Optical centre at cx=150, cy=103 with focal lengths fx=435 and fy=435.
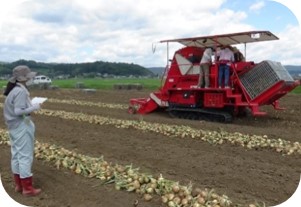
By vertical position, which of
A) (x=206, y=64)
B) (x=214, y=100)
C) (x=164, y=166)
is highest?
(x=206, y=64)

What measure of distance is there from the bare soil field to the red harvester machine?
4.42 feet

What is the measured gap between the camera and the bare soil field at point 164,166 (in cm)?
529

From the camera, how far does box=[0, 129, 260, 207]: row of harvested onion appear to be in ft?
15.8

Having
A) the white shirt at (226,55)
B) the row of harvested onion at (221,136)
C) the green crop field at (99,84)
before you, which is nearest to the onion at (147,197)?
the row of harvested onion at (221,136)

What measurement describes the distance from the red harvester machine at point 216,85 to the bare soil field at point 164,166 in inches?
53.1

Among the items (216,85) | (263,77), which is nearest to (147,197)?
(263,77)

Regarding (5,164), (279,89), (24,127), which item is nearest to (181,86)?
(279,89)

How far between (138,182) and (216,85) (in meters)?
7.15

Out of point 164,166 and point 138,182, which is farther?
point 164,166

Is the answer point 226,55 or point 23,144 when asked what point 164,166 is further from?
point 226,55

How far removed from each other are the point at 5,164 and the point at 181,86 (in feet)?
23.9

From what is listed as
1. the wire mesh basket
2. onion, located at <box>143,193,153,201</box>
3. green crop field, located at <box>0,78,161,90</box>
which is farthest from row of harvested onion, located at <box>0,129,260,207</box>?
green crop field, located at <box>0,78,161,90</box>

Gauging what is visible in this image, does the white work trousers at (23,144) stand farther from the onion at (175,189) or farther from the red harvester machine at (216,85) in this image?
the red harvester machine at (216,85)

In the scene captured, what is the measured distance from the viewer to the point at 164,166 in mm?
6668
